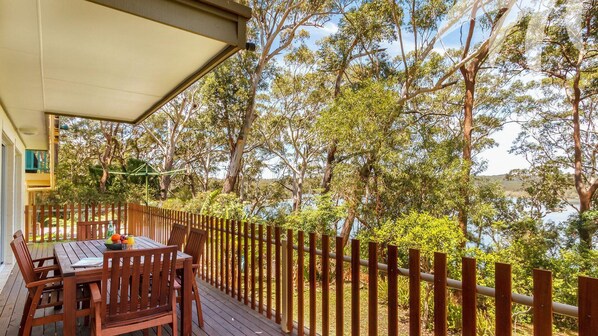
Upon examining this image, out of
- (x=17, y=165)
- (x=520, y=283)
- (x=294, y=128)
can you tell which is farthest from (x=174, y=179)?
(x=520, y=283)

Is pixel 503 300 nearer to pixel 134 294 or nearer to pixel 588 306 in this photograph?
pixel 588 306

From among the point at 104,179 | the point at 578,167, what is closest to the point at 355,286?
the point at 578,167

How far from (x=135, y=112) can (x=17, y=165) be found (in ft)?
11.1

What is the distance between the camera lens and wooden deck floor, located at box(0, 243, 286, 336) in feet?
10.3

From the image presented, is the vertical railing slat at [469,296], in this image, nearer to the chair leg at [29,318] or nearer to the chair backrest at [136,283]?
the chair backrest at [136,283]

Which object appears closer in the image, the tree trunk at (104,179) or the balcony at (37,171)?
the balcony at (37,171)

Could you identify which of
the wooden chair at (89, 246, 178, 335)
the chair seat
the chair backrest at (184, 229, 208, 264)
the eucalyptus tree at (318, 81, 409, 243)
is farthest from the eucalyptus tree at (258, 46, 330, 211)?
the wooden chair at (89, 246, 178, 335)

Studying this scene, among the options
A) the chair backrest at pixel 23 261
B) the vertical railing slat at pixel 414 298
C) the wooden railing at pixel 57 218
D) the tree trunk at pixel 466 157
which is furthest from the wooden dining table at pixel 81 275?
the tree trunk at pixel 466 157

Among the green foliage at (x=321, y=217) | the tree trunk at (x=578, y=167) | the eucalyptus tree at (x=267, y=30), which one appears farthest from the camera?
the eucalyptus tree at (x=267, y=30)

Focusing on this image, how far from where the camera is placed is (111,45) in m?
2.58

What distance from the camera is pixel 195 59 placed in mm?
2889

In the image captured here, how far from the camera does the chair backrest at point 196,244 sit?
3307 millimetres

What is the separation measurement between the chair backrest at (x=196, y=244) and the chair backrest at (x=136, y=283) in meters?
0.63

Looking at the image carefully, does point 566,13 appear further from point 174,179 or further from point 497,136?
point 174,179
